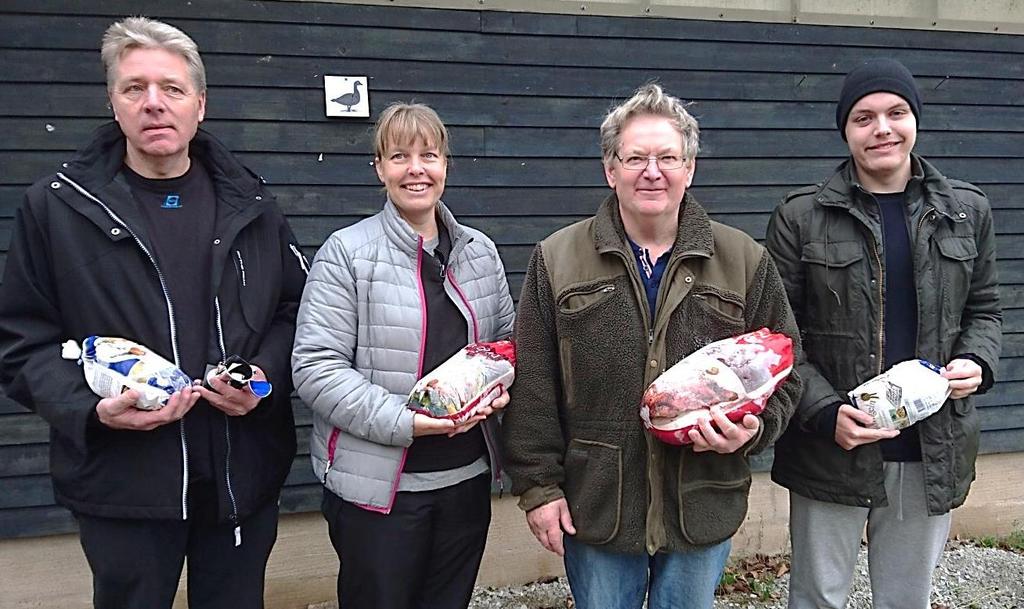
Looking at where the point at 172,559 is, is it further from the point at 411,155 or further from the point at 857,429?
the point at 857,429

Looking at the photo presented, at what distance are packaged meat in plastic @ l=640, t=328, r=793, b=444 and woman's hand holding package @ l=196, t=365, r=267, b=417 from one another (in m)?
1.01

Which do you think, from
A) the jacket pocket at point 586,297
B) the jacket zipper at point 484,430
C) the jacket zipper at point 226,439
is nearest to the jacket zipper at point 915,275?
the jacket pocket at point 586,297

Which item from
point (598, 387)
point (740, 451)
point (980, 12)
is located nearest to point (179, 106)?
point (598, 387)

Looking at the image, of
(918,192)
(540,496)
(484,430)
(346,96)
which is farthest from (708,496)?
(346,96)

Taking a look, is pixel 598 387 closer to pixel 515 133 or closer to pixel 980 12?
pixel 515 133

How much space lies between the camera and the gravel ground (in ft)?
11.7

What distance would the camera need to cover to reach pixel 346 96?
10.6 ft

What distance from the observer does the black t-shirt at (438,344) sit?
6.97 feet

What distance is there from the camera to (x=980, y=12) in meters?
3.87

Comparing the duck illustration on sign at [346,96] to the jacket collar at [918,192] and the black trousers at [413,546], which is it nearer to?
the black trousers at [413,546]

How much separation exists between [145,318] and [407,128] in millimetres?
852

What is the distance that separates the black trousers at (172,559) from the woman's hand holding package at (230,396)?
0.35 metres

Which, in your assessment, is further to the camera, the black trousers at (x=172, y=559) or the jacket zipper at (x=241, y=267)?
the jacket zipper at (x=241, y=267)

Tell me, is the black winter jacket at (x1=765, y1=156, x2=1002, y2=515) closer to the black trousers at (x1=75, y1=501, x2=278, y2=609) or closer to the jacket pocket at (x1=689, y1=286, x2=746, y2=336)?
the jacket pocket at (x1=689, y1=286, x2=746, y2=336)
